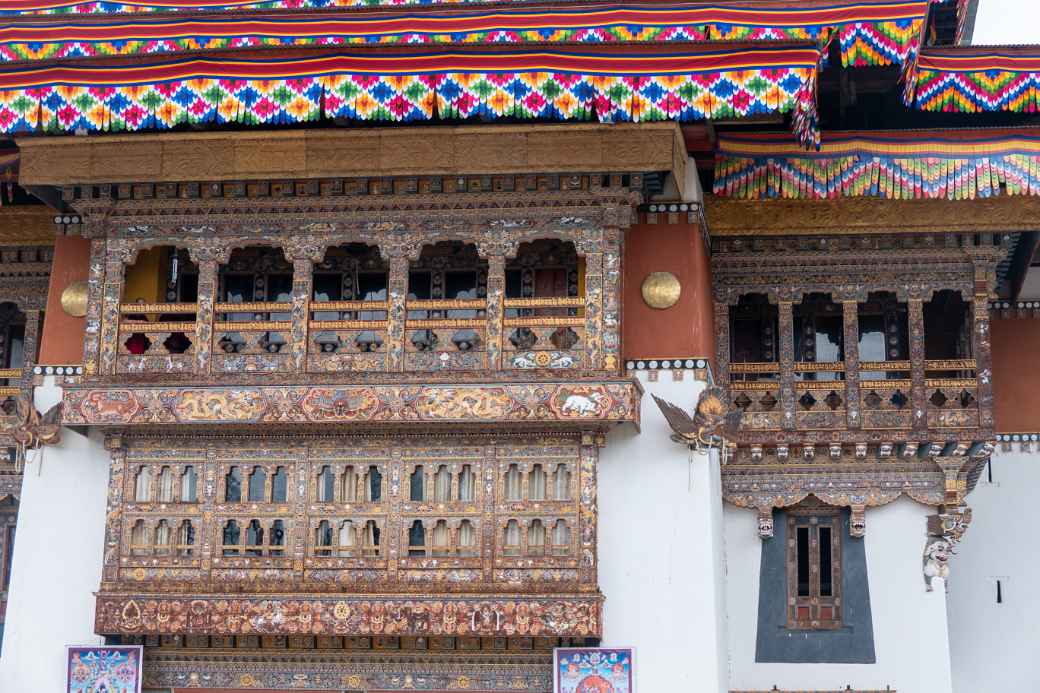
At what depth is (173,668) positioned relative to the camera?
12141mm

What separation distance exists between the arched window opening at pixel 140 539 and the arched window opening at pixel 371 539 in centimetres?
165

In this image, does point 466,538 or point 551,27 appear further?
point 551,27

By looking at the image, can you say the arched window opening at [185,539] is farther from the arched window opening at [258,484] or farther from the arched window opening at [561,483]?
the arched window opening at [561,483]

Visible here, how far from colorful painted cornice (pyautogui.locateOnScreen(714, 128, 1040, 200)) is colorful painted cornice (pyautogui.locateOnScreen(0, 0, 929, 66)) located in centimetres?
80

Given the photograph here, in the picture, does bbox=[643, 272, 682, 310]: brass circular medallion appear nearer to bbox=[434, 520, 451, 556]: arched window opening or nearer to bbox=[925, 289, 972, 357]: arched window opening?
bbox=[434, 520, 451, 556]: arched window opening

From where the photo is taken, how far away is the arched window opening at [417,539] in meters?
11.9

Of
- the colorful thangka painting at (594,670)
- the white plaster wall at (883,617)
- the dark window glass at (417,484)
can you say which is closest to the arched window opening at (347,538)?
the dark window glass at (417,484)

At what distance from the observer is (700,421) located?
465 inches

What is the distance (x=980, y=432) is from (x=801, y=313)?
6.57 ft

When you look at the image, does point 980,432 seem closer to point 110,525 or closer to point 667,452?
point 667,452

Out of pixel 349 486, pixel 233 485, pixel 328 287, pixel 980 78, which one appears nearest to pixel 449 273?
pixel 328 287

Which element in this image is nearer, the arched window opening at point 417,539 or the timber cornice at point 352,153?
the timber cornice at point 352,153

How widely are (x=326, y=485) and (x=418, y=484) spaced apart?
0.70m

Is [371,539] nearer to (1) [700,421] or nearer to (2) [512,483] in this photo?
(2) [512,483]
